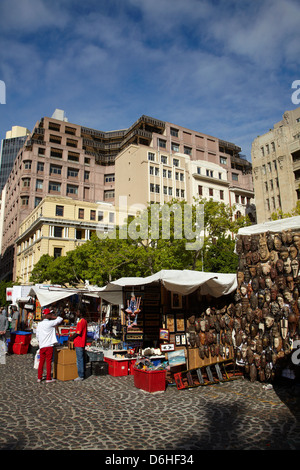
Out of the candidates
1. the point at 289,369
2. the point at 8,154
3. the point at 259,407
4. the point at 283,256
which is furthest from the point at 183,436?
the point at 8,154

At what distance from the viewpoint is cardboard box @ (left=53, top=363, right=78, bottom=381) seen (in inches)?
382

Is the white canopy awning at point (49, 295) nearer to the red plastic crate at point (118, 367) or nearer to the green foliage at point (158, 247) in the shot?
the red plastic crate at point (118, 367)

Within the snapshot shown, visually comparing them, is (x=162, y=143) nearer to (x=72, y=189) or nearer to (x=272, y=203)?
(x=72, y=189)

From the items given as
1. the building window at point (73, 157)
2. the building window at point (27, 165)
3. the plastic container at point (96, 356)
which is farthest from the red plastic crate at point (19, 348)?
the building window at point (73, 157)

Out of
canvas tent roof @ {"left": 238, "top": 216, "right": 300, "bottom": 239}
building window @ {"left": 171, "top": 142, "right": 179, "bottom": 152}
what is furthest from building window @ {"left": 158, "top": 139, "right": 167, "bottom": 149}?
canvas tent roof @ {"left": 238, "top": 216, "right": 300, "bottom": 239}

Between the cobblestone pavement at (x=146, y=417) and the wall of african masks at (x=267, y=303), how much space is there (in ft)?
2.26

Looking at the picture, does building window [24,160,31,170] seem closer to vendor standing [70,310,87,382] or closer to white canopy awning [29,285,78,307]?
white canopy awning [29,285,78,307]

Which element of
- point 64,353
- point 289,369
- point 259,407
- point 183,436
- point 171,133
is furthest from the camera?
point 171,133

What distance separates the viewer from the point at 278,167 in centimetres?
4722

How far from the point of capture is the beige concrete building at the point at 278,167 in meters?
45.6

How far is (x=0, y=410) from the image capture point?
21.9 feet

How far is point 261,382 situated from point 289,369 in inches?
37.6

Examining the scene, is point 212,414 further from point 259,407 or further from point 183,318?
point 183,318
